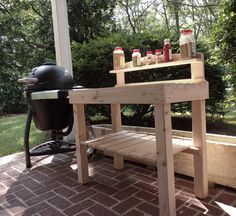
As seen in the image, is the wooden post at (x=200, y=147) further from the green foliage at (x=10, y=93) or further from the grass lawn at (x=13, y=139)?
the green foliage at (x=10, y=93)

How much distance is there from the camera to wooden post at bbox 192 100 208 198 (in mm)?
1748

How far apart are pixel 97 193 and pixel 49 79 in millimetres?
1245

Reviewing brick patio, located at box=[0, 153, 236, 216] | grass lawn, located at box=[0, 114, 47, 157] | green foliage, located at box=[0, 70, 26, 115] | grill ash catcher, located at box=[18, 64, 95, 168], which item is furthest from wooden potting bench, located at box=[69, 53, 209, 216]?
green foliage, located at box=[0, 70, 26, 115]

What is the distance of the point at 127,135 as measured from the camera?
2283 millimetres

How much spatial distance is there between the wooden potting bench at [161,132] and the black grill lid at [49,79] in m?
0.51

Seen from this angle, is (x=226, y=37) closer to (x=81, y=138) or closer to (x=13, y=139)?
(x=81, y=138)

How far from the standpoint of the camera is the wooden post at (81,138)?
2086 mm

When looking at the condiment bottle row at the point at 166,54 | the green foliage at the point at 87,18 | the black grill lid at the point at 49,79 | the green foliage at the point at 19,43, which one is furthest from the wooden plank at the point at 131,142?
the green foliage at the point at 19,43

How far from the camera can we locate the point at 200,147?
1.75 meters

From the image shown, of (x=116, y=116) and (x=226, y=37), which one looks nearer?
(x=226, y=37)

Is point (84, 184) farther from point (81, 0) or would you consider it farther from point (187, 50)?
point (81, 0)

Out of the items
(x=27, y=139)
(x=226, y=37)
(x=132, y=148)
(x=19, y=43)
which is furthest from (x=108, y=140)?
(x=19, y=43)

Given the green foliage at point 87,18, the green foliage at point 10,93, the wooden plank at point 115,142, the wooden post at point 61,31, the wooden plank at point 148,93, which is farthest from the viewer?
the green foliage at point 10,93

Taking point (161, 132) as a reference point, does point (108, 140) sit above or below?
below
